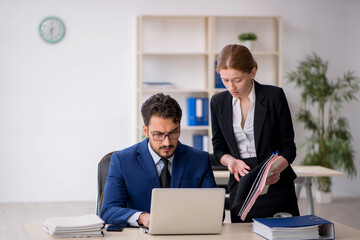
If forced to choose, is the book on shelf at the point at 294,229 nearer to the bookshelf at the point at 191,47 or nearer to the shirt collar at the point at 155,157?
the shirt collar at the point at 155,157

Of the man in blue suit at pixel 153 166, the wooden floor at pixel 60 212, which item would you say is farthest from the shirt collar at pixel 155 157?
the wooden floor at pixel 60 212

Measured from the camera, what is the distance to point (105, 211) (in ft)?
7.88

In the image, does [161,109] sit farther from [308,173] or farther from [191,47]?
[191,47]

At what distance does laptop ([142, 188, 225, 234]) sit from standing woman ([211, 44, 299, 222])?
0.49 m

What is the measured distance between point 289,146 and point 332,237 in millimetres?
603

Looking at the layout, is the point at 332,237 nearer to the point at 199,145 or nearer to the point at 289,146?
the point at 289,146

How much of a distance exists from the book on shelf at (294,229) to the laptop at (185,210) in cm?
18

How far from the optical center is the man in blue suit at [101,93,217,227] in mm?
2404

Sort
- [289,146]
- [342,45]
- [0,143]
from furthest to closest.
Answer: [342,45] → [0,143] → [289,146]

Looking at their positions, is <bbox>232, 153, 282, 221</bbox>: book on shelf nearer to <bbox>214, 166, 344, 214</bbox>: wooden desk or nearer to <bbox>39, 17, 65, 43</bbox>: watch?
<bbox>214, 166, 344, 214</bbox>: wooden desk

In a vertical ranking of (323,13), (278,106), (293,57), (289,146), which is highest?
(323,13)

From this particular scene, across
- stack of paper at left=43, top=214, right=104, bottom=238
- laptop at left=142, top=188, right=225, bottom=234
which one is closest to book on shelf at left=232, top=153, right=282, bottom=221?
laptop at left=142, top=188, right=225, bottom=234

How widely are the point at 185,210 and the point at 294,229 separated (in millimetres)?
431

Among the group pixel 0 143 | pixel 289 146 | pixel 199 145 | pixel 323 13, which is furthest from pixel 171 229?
pixel 323 13
